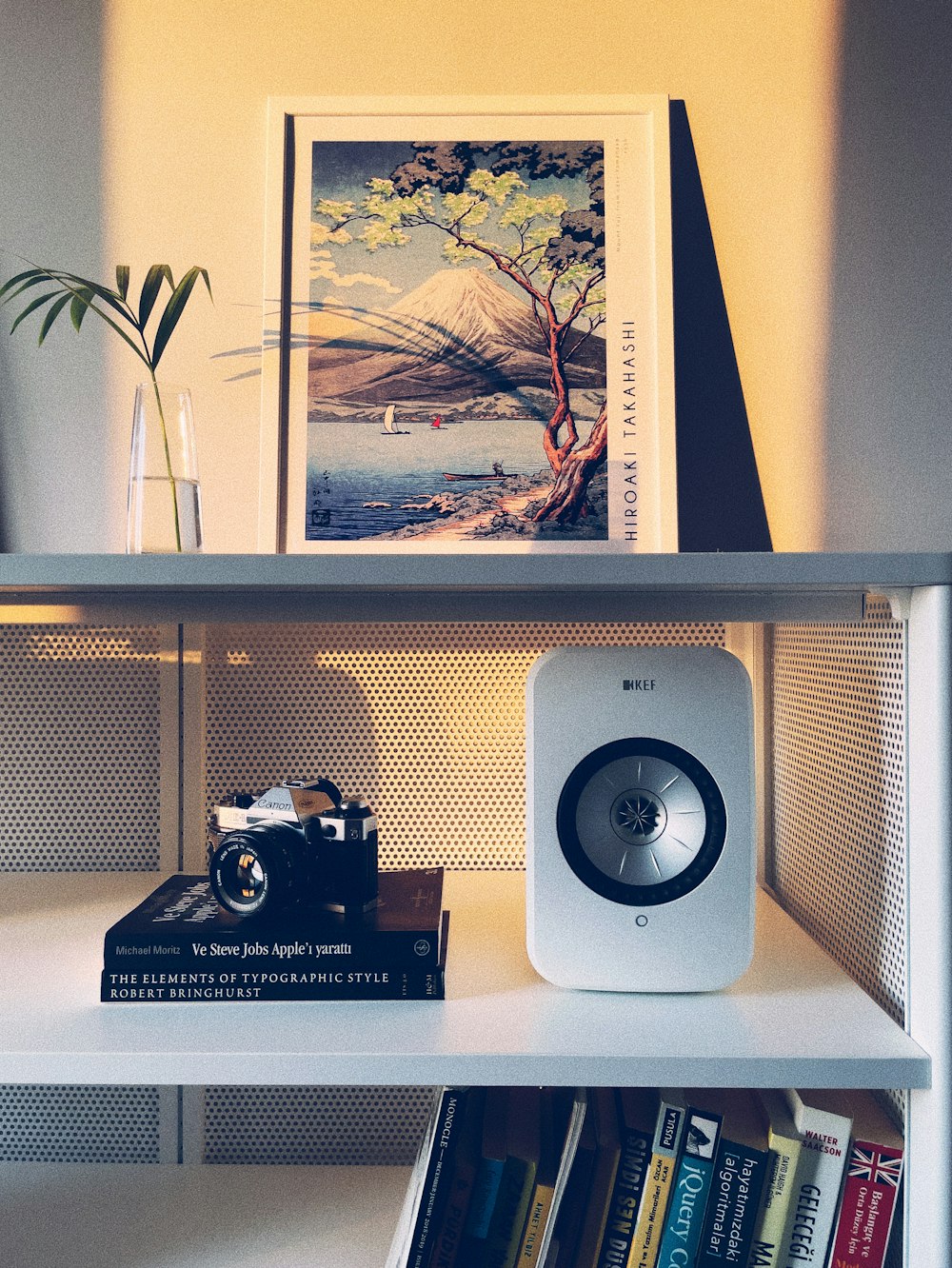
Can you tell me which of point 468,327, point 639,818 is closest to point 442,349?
point 468,327

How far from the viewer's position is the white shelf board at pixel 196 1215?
0.94m

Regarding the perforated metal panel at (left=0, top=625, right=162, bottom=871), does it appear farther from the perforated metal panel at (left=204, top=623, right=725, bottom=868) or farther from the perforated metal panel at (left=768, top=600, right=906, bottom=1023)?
the perforated metal panel at (left=768, top=600, right=906, bottom=1023)

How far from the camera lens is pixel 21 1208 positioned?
3.39 ft

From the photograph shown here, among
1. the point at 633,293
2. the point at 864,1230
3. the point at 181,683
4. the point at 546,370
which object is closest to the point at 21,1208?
the point at 181,683

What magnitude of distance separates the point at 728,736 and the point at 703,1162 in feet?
1.19

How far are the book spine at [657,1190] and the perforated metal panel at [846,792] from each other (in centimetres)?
22

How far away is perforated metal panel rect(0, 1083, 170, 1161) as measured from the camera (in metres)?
1.16

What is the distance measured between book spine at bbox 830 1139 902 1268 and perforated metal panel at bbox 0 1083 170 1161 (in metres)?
0.80

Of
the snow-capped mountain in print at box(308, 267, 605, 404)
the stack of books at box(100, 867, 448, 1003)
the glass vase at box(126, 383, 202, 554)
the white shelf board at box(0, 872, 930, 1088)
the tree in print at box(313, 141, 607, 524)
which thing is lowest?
the white shelf board at box(0, 872, 930, 1088)

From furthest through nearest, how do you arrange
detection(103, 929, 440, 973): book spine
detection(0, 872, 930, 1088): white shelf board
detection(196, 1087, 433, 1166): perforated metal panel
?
detection(196, 1087, 433, 1166): perforated metal panel → detection(103, 929, 440, 973): book spine → detection(0, 872, 930, 1088): white shelf board

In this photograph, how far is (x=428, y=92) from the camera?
47.4 inches

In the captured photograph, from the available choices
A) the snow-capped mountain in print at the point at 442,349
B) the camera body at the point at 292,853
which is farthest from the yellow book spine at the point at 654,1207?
the snow-capped mountain in print at the point at 442,349

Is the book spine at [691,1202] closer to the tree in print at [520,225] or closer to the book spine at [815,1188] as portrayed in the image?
the book spine at [815,1188]

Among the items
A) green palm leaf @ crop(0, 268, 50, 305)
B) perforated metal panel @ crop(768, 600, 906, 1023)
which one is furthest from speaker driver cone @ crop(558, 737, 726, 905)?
green palm leaf @ crop(0, 268, 50, 305)
